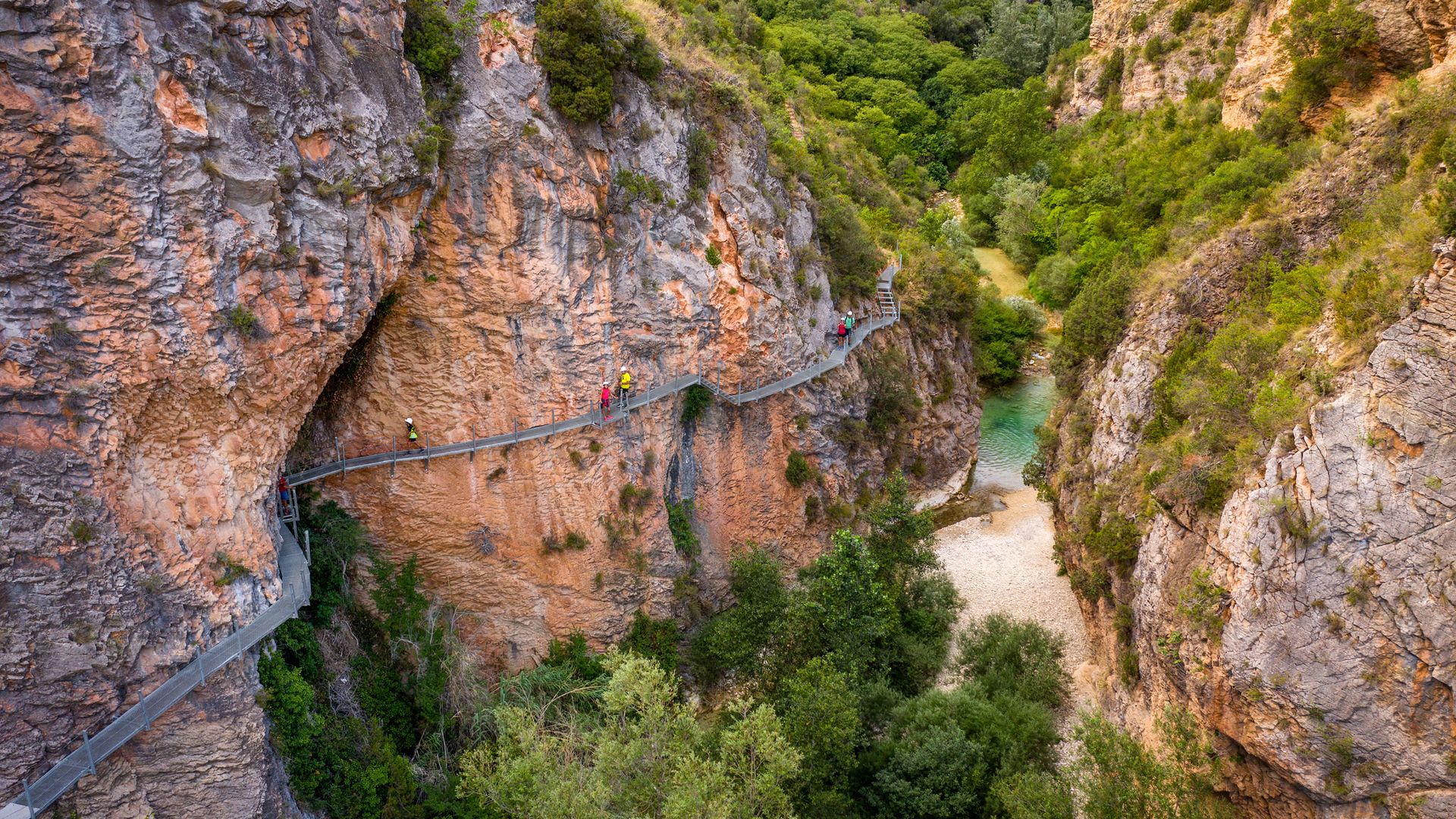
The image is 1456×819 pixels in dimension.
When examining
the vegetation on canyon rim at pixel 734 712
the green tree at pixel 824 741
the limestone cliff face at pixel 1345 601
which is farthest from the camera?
the green tree at pixel 824 741

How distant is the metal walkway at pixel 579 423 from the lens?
2158 centimetres

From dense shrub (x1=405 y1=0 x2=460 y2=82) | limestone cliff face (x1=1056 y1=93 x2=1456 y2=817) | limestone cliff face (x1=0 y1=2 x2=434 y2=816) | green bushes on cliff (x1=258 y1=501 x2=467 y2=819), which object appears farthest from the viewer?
dense shrub (x1=405 y1=0 x2=460 y2=82)

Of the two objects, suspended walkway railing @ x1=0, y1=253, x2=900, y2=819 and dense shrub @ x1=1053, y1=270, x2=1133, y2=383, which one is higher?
dense shrub @ x1=1053, y1=270, x2=1133, y2=383

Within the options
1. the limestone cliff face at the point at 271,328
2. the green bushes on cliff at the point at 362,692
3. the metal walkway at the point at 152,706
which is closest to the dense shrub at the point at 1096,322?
the limestone cliff face at the point at 271,328

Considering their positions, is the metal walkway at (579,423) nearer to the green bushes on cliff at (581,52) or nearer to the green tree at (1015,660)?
the green bushes on cliff at (581,52)

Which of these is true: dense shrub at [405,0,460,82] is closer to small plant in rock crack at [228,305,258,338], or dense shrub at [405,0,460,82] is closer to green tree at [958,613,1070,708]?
small plant in rock crack at [228,305,258,338]

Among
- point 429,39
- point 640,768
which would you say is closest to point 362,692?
point 640,768

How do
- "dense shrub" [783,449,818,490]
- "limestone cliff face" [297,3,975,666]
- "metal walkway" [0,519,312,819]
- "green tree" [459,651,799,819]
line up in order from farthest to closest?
"dense shrub" [783,449,818,490] → "limestone cliff face" [297,3,975,666] → "green tree" [459,651,799,819] → "metal walkway" [0,519,312,819]

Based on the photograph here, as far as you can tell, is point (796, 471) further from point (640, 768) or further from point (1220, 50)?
point (1220, 50)

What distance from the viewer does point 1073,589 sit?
2948 cm

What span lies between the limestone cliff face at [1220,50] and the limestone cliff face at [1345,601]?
1287cm

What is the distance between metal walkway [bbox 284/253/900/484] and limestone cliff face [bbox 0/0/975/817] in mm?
461

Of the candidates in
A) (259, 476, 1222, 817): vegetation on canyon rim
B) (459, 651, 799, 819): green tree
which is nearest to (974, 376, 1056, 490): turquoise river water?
(259, 476, 1222, 817): vegetation on canyon rim

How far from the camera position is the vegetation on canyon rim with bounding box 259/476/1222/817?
1692 centimetres
